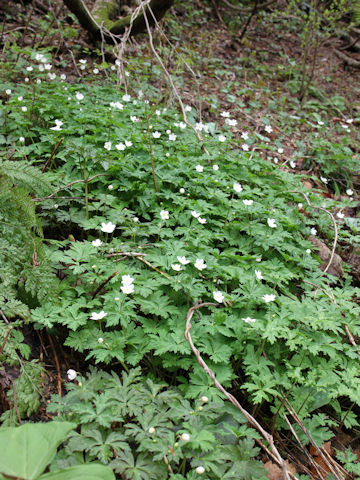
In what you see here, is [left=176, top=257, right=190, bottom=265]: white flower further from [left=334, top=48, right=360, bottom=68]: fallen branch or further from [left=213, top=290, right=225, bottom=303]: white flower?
[left=334, top=48, right=360, bottom=68]: fallen branch

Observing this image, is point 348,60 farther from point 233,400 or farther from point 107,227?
point 233,400

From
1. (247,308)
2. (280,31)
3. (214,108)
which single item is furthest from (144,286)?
(280,31)

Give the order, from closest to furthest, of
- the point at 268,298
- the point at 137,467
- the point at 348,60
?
1. the point at 137,467
2. the point at 268,298
3. the point at 348,60

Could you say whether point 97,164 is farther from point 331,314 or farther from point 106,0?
point 106,0

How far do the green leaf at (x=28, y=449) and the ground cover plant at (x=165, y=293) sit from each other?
343 mm

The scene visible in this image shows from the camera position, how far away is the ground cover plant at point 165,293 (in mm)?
1860

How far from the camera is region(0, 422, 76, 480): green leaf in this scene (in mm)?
1257

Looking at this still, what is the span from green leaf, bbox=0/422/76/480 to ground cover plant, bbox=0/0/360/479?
1.13ft

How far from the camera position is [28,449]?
1.32 meters

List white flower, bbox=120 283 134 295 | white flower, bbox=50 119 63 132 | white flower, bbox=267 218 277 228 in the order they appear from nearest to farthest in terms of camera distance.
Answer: white flower, bbox=120 283 134 295 → white flower, bbox=267 218 277 228 → white flower, bbox=50 119 63 132

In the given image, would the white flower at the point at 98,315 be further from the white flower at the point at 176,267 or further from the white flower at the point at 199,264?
the white flower at the point at 199,264

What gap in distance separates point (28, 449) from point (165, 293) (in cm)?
139

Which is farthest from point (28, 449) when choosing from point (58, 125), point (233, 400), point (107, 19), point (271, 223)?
point (107, 19)

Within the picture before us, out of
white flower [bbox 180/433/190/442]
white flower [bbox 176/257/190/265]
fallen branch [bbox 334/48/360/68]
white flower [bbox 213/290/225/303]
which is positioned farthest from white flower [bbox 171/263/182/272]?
fallen branch [bbox 334/48/360/68]
